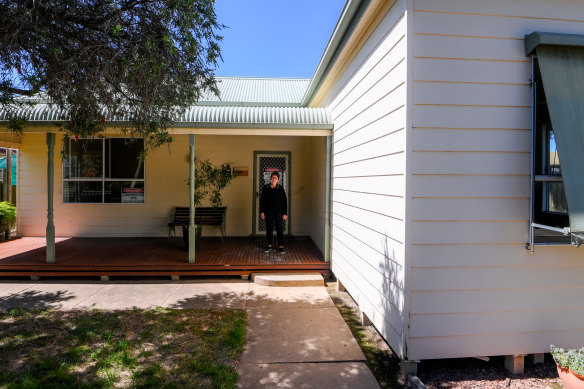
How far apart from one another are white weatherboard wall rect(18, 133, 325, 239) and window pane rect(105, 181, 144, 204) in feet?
0.45

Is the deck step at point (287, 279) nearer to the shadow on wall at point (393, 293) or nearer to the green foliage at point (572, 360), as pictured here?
the shadow on wall at point (393, 293)

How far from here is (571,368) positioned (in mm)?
2641

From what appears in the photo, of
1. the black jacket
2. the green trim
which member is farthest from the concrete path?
the green trim

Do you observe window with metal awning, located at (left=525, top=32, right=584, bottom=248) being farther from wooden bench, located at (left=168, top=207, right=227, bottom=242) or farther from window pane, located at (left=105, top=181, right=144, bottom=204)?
window pane, located at (left=105, top=181, right=144, bottom=204)

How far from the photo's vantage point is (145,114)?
181 inches

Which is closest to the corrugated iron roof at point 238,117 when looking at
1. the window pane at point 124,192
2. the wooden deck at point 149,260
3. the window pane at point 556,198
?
the wooden deck at point 149,260

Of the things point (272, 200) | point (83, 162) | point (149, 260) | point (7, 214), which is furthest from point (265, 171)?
point (7, 214)

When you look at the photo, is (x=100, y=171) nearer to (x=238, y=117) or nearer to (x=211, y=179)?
(x=211, y=179)

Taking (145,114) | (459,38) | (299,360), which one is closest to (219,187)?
(145,114)

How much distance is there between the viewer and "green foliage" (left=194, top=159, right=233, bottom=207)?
8.66 metres

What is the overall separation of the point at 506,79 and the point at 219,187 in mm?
6708

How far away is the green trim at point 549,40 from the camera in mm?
2941

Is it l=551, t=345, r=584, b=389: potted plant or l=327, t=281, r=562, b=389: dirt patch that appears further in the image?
l=327, t=281, r=562, b=389: dirt patch

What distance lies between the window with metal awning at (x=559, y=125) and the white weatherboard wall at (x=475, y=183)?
0.13 metres
